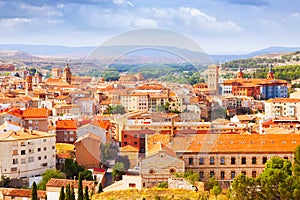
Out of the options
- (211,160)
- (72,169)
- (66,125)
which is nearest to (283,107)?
(66,125)

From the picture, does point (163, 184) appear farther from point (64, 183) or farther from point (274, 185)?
point (64, 183)

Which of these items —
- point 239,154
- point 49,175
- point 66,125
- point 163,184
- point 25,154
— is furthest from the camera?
point 66,125

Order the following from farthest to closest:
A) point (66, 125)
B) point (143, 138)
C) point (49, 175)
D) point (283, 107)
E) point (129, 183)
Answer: point (283, 107), point (66, 125), point (49, 175), point (129, 183), point (143, 138)

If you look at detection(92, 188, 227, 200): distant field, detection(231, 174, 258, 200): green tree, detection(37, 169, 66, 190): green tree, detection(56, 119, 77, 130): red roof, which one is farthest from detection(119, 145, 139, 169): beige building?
detection(56, 119, 77, 130): red roof

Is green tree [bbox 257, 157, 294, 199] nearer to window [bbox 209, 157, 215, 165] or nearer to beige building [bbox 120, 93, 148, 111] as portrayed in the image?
beige building [bbox 120, 93, 148, 111]

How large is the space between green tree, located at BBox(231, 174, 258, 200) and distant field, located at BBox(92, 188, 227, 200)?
34 centimetres

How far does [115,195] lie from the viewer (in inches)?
295

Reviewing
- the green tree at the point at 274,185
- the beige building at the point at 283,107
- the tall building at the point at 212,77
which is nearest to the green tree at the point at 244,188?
the green tree at the point at 274,185

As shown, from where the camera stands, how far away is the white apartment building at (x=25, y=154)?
10344 millimetres

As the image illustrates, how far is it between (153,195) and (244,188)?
1.19m

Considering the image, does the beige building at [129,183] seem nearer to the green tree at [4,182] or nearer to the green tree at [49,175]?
the green tree at [49,175]

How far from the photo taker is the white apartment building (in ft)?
33.9

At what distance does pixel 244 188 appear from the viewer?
712cm

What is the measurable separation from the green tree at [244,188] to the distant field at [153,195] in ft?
1.11
